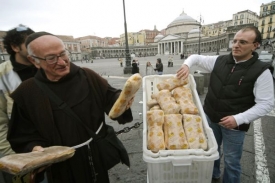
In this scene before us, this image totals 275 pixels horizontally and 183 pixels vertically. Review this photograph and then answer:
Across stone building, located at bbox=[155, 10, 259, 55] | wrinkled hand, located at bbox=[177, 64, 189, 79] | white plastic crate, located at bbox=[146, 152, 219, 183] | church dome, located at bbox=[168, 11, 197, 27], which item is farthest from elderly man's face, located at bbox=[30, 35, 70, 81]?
church dome, located at bbox=[168, 11, 197, 27]

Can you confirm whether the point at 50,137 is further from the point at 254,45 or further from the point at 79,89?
the point at 254,45

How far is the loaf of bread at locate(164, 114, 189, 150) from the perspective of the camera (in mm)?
1431

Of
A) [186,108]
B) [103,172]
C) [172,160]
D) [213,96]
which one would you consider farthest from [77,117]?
[213,96]

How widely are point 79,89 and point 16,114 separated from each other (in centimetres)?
59

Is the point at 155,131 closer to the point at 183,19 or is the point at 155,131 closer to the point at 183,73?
the point at 183,73

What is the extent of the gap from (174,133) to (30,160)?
3.77 feet

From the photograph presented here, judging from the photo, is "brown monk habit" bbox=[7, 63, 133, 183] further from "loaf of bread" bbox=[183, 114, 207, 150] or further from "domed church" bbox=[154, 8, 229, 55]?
"domed church" bbox=[154, 8, 229, 55]

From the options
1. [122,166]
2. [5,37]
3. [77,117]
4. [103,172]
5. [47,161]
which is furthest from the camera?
[122,166]

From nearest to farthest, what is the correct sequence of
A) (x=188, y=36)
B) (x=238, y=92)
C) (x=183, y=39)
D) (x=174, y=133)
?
(x=174, y=133) < (x=238, y=92) < (x=183, y=39) < (x=188, y=36)

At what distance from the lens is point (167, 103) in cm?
187

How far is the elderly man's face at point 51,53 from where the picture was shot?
134cm

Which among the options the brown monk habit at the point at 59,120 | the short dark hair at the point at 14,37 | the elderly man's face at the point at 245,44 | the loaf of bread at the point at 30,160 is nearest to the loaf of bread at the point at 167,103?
the brown monk habit at the point at 59,120

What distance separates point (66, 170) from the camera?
152 cm

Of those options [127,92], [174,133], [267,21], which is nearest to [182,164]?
[174,133]
